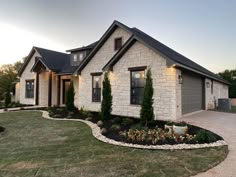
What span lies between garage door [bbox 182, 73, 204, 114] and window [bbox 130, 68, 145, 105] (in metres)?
2.60

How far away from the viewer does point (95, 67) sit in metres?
14.0

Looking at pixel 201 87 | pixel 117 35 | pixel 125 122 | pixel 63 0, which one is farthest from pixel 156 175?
pixel 63 0

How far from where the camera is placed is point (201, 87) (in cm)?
1499

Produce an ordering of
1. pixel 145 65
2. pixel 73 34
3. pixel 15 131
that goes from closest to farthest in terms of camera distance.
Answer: pixel 15 131, pixel 145 65, pixel 73 34

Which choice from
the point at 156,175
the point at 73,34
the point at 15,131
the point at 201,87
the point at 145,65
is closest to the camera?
the point at 156,175

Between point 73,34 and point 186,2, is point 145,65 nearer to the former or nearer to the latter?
point 186,2

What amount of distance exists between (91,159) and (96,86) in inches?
368

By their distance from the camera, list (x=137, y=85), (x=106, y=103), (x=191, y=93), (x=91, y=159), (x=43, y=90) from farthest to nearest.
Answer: (x=43, y=90) < (x=191, y=93) < (x=137, y=85) < (x=106, y=103) < (x=91, y=159)

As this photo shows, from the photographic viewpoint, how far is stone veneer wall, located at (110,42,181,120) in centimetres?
983

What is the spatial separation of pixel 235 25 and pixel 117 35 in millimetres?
10749

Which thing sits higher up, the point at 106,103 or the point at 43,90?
the point at 43,90

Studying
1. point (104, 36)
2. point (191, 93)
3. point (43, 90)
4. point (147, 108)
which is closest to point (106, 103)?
point (147, 108)

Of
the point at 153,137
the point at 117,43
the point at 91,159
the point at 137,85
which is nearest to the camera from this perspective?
the point at 91,159

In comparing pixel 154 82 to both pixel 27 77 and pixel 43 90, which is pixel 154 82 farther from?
pixel 27 77
